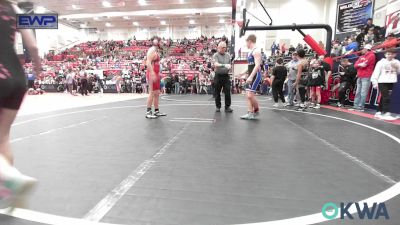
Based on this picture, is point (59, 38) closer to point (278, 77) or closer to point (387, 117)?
point (278, 77)

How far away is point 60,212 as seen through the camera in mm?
1708

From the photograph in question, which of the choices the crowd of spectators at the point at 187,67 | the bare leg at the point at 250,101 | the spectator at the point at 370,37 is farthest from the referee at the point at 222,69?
the spectator at the point at 370,37

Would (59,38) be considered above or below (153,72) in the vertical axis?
above

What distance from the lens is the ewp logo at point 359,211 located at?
1.66m

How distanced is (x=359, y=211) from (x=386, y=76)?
528cm

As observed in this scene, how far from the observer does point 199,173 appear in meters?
2.42

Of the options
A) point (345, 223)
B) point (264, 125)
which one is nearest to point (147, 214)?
point (345, 223)

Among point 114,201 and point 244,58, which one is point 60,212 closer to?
point 114,201

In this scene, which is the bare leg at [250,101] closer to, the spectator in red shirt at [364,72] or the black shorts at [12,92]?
the spectator in red shirt at [364,72]

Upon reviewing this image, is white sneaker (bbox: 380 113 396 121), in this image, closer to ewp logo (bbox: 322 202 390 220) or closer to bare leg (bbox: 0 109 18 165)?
ewp logo (bbox: 322 202 390 220)

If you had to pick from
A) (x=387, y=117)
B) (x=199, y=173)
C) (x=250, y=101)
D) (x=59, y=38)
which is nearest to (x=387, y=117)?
(x=387, y=117)

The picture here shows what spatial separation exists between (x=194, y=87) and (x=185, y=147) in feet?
49.6

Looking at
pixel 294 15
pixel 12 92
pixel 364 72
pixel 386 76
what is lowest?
pixel 12 92

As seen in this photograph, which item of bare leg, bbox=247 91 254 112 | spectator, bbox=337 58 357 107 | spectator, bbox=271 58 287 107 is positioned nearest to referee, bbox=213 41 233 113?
bare leg, bbox=247 91 254 112
